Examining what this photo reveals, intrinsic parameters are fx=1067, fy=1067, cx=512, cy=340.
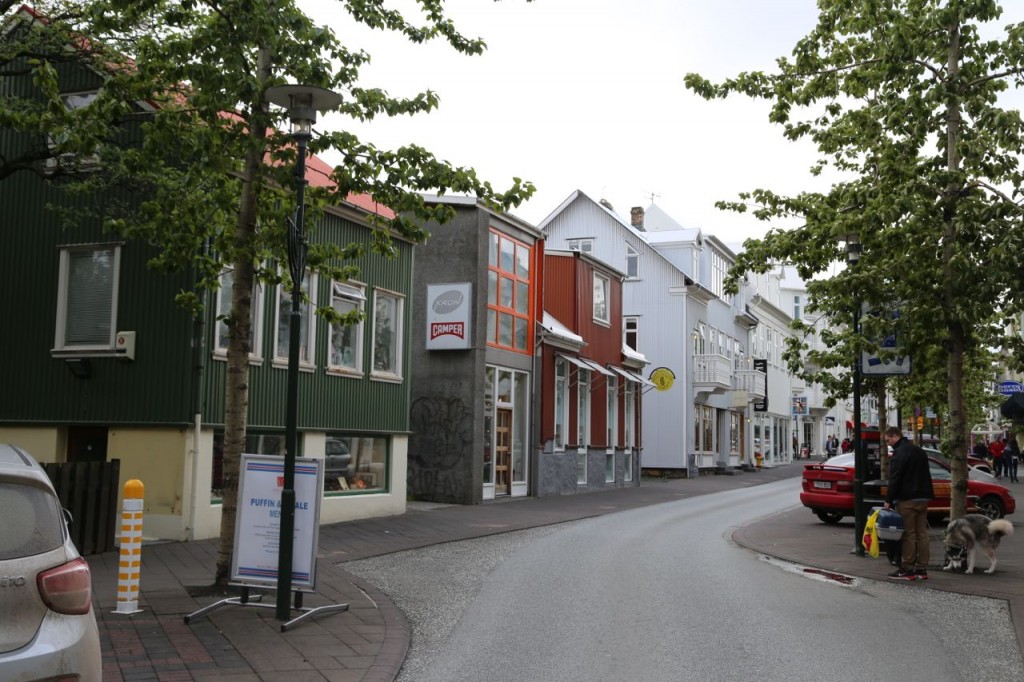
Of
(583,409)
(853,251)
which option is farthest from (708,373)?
(853,251)

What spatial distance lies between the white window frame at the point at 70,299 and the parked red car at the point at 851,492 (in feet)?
42.2

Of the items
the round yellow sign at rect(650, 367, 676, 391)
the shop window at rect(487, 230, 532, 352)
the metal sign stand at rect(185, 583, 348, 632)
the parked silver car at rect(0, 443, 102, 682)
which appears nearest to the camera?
the parked silver car at rect(0, 443, 102, 682)

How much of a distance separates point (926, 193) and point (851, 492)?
8701 millimetres

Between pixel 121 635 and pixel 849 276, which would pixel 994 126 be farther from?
pixel 121 635

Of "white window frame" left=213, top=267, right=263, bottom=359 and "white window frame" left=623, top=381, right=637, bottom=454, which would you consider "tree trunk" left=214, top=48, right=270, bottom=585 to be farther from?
"white window frame" left=623, top=381, right=637, bottom=454

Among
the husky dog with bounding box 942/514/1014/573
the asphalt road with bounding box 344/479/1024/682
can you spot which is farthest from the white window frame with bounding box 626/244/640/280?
the husky dog with bounding box 942/514/1014/573

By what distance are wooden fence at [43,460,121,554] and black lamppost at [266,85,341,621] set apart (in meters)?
5.22

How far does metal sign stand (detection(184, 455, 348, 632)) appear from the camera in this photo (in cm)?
927

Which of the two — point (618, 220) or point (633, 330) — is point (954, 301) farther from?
point (633, 330)

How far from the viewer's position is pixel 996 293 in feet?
42.6

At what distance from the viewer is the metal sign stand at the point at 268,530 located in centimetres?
927

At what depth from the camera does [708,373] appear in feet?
144

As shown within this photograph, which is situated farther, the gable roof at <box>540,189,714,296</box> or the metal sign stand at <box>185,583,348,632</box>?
the gable roof at <box>540,189,714,296</box>

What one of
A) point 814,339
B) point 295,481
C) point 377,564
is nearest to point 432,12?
point 295,481
